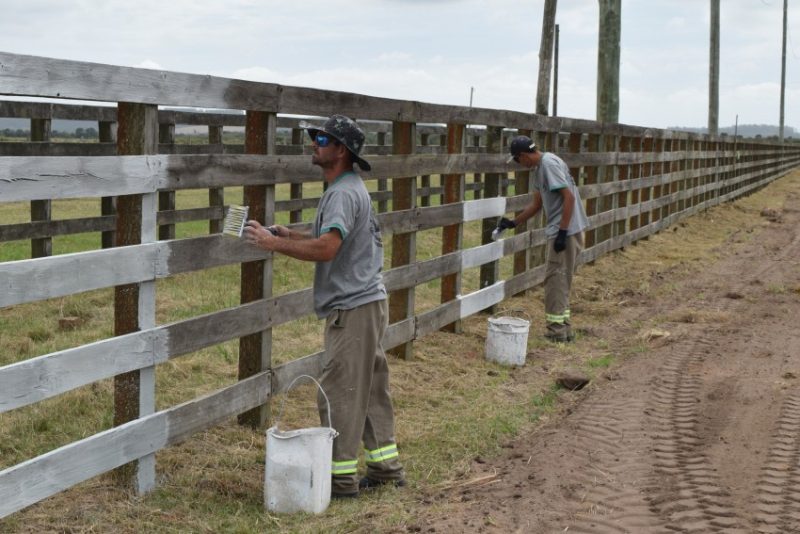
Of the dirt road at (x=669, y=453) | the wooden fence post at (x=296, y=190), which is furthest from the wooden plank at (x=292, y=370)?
the wooden fence post at (x=296, y=190)

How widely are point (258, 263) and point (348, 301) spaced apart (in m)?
1.05

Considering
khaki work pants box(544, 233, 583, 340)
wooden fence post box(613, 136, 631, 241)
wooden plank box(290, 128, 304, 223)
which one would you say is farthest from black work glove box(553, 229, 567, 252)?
wooden fence post box(613, 136, 631, 241)

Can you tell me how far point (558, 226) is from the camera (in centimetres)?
973

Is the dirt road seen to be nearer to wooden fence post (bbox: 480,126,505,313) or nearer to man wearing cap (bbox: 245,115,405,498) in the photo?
man wearing cap (bbox: 245,115,405,498)

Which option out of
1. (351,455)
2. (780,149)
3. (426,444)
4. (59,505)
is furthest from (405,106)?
(780,149)

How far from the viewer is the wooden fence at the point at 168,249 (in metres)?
4.36

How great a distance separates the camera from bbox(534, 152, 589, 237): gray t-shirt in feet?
31.0

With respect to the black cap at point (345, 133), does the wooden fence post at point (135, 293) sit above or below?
below

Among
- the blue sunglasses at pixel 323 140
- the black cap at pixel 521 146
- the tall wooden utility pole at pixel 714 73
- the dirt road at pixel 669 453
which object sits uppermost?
the tall wooden utility pole at pixel 714 73

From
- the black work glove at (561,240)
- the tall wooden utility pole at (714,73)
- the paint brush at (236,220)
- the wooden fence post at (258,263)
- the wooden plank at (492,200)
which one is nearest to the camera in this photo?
the paint brush at (236,220)

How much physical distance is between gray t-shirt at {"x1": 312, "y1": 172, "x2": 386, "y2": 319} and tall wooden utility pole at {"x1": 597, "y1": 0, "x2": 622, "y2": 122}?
47.2 feet

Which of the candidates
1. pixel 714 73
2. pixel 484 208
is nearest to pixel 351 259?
pixel 484 208

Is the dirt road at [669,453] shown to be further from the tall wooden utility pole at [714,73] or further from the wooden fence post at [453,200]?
the tall wooden utility pole at [714,73]

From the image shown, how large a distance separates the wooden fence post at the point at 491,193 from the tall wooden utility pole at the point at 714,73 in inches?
999
